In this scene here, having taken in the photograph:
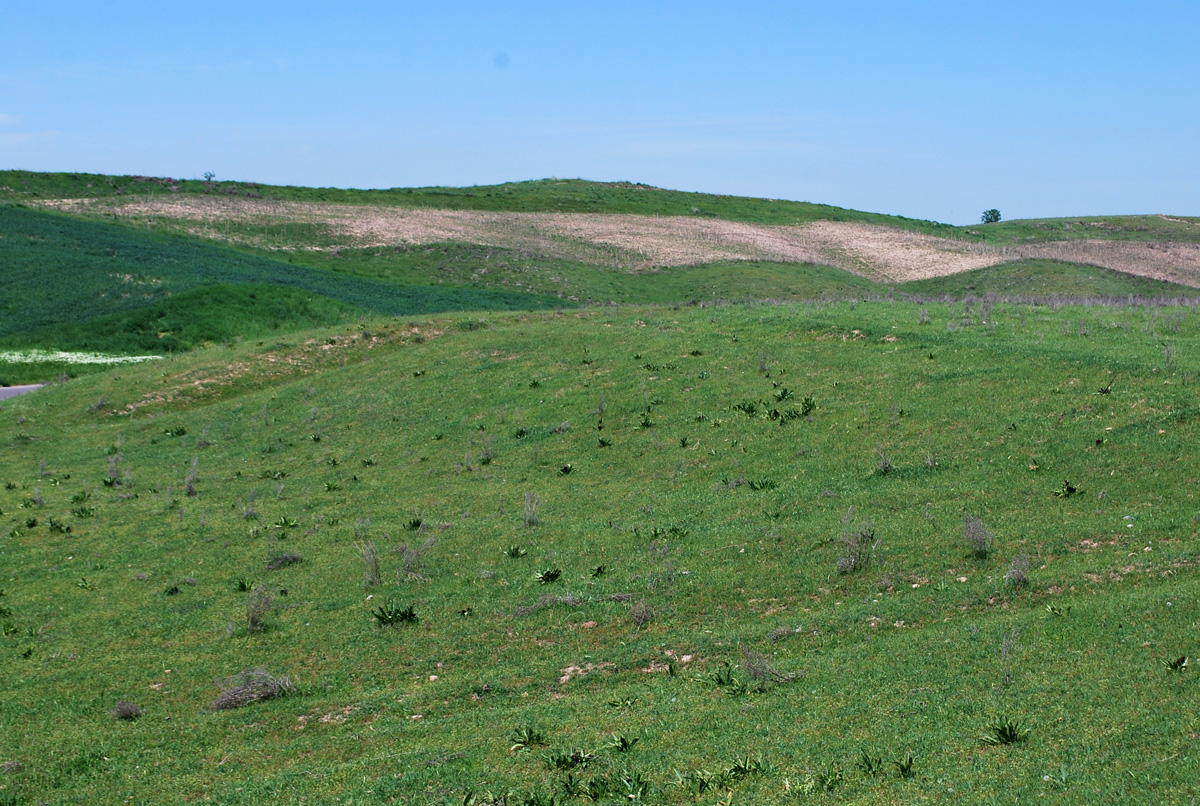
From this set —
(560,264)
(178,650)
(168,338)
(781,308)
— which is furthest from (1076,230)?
(178,650)

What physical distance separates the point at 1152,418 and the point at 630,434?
14.2 m

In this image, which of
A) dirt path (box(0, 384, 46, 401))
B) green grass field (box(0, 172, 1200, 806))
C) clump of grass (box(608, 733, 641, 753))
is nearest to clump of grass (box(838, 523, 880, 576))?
green grass field (box(0, 172, 1200, 806))

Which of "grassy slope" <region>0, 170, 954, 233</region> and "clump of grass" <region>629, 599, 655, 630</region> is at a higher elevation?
"grassy slope" <region>0, 170, 954, 233</region>

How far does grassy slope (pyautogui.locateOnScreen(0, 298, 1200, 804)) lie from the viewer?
35.5 feet

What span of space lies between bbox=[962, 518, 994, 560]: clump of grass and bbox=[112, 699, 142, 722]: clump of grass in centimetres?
1406

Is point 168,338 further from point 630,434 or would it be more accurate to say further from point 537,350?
point 630,434

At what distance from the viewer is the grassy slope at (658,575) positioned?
426 inches

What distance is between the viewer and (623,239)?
109m

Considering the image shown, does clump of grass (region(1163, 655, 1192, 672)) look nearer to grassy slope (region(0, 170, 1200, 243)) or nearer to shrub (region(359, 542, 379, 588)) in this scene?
shrub (region(359, 542, 379, 588))

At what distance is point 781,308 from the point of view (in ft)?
141

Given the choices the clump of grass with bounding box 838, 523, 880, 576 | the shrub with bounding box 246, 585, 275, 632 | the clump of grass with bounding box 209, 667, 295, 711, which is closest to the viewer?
the clump of grass with bounding box 209, 667, 295, 711

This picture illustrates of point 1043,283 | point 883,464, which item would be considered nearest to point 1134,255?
point 1043,283

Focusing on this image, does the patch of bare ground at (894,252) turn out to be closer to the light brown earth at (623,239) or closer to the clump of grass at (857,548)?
the light brown earth at (623,239)

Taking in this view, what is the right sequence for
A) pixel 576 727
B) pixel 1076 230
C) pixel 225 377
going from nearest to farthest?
pixel 576 727 → pixel 225 377 → pixel 1076 230
